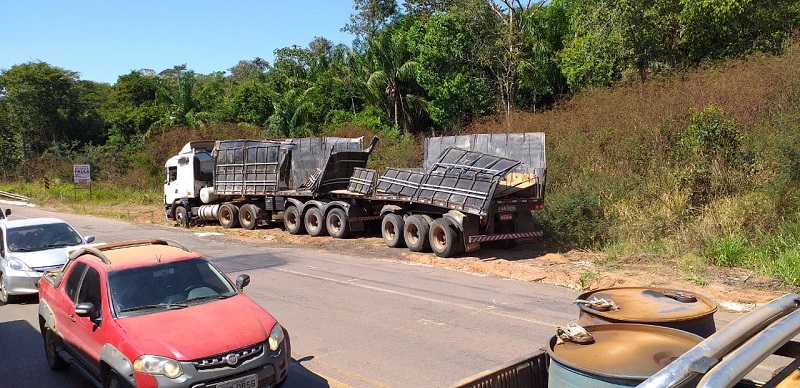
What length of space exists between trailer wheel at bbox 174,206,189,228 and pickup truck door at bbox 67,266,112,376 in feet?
63.0

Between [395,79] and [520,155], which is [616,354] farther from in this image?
[395,79]

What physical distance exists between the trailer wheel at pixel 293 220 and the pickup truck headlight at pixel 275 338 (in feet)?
48.0

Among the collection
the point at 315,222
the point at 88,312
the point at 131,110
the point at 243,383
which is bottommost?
the point at 315,222

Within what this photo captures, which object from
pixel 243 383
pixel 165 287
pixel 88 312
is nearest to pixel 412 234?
pixel 165 287

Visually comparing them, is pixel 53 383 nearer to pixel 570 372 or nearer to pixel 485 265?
pixel 570 372

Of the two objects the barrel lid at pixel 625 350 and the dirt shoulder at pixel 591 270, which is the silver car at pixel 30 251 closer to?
the dirt shoulder at pixel 591 270

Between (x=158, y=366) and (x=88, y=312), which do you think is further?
(x=88, y=312)

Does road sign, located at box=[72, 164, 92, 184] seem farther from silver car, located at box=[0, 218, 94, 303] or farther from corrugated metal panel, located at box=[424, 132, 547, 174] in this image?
silver car, located at box=[0, 218, 94, 303]

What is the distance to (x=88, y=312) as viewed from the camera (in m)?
5.94

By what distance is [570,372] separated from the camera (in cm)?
332

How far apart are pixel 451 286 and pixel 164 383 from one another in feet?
24.6

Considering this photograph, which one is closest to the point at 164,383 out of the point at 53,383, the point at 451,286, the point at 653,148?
the point at 53,383

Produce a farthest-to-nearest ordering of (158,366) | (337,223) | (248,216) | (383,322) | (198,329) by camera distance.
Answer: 1. (248,216)
2. (337,223)
3. (383,322)
4. (198,329)
5. (158,366)

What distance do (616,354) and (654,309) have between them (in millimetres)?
834
